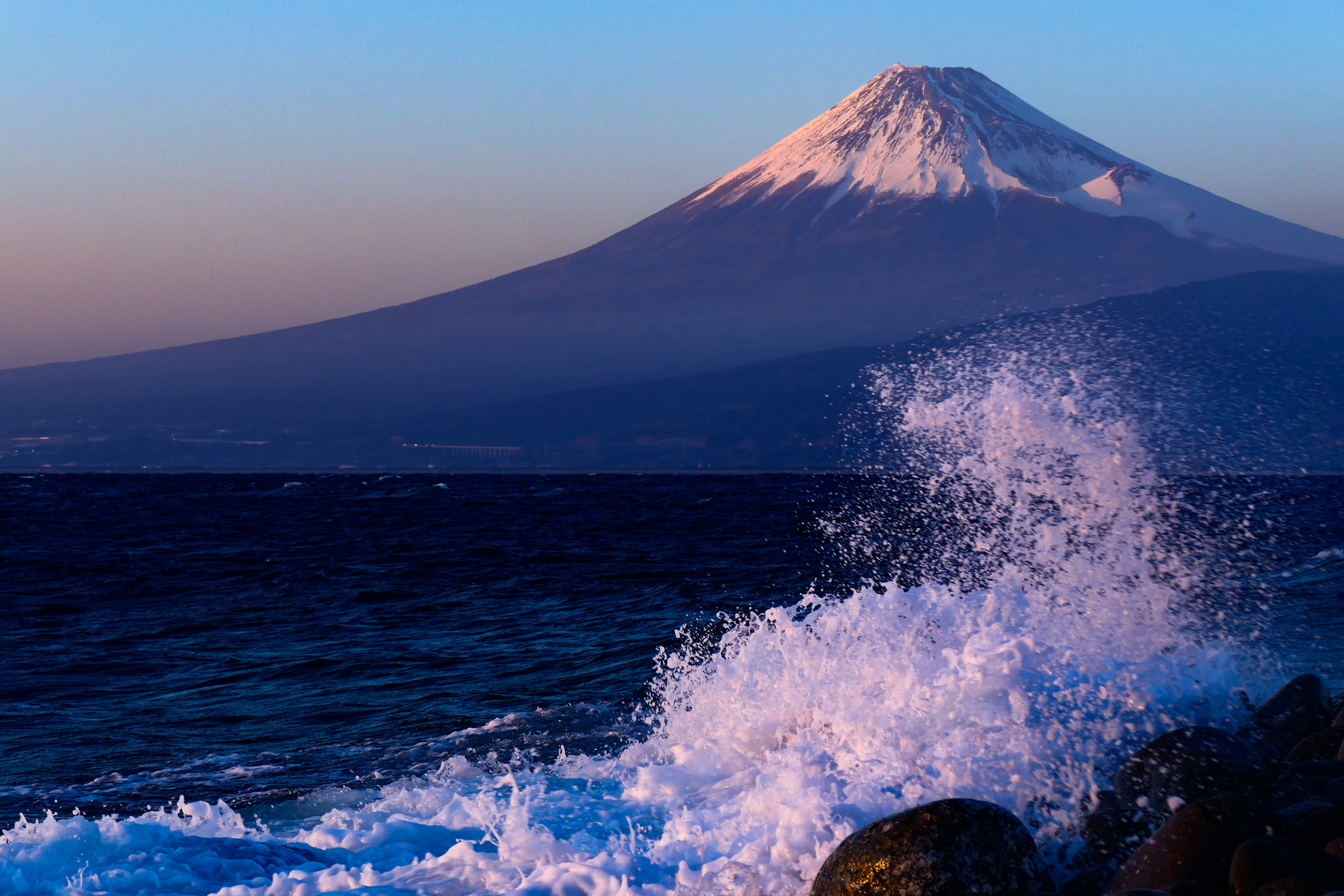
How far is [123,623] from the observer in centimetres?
1820

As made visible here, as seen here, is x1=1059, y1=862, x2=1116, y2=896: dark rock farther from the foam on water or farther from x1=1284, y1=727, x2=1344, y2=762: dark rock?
x1=1284, y1=727, x2=1344, y2=762: dark rock

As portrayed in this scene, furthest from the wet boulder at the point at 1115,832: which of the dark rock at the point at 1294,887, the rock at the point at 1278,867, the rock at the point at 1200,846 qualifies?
the dark rock at the point at 1294,887

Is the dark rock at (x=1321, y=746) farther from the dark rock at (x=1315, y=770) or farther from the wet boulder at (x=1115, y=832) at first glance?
the wet boulder at (x=1115, y=832)

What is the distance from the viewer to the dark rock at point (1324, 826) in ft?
17.7

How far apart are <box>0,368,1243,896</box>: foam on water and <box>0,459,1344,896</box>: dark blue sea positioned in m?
0.03

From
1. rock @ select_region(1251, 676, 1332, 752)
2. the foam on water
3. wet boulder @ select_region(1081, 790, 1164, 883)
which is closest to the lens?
wet boulder @ select_region(1081, 790, 1164, 883)

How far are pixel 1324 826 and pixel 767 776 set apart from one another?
11.5 feet

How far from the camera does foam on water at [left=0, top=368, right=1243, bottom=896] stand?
21.3 ft

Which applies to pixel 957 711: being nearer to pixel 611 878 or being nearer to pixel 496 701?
pixel 611 878

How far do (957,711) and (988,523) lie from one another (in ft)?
85.1

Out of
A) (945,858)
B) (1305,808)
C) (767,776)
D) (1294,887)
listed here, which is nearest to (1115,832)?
(1305,808)

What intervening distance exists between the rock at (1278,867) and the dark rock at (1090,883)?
75cm

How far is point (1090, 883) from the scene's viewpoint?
5.76 m

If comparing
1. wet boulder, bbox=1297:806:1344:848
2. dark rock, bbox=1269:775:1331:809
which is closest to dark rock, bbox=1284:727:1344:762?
dark rock, bbox=1269:775:1331:809
